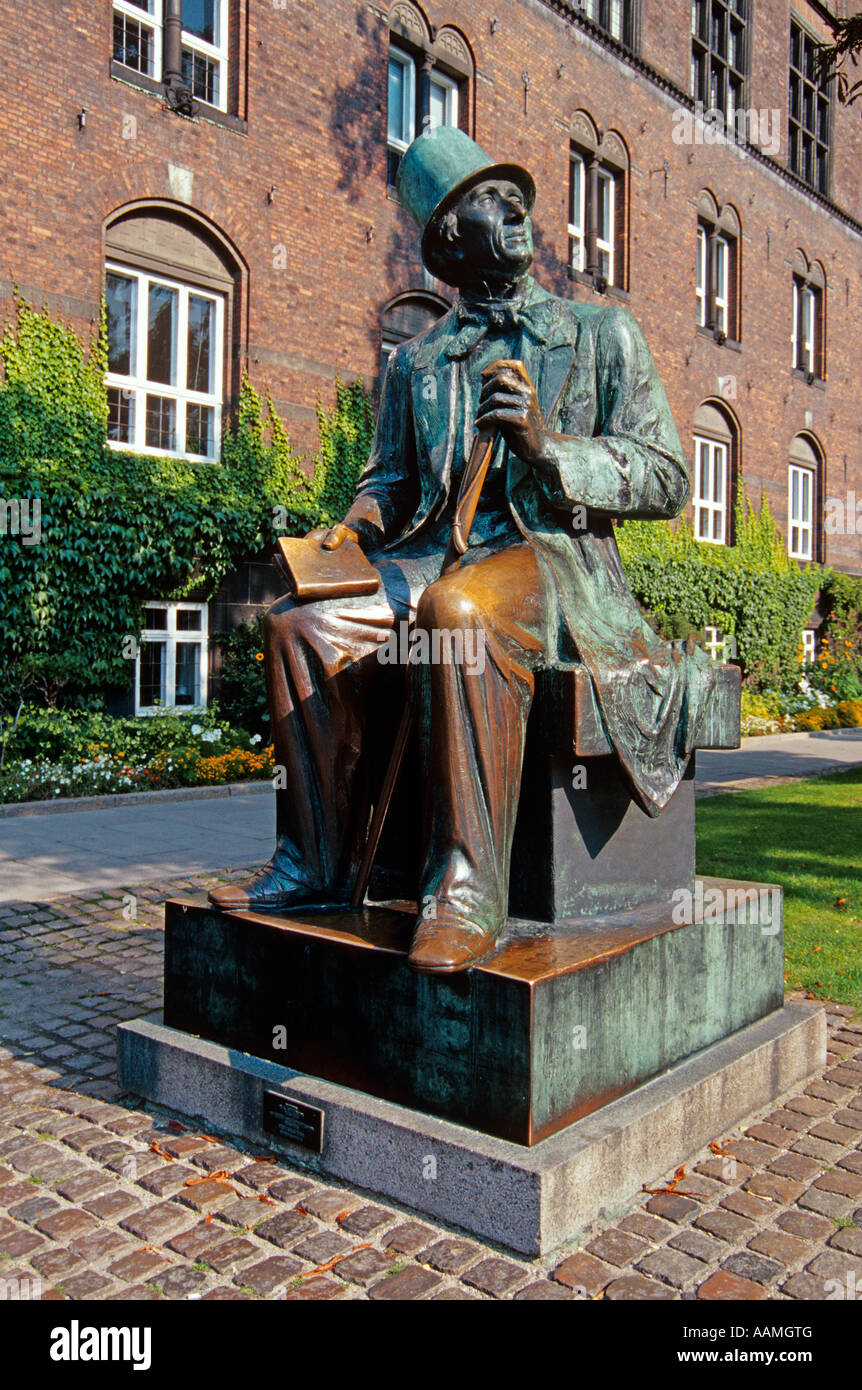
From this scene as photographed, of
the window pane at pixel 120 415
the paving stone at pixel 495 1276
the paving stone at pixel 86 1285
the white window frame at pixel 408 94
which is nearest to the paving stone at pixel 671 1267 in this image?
the paving stone at pixel 495 1276

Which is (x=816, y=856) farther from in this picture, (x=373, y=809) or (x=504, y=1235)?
(x=504, y=1235)

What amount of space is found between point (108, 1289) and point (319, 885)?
4.27 ft

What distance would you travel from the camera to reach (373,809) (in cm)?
346

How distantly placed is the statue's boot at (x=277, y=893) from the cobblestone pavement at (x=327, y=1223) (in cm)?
67

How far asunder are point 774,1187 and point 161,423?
1250cm

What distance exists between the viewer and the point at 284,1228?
2701 millimetres

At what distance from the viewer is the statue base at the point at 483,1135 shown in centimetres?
259

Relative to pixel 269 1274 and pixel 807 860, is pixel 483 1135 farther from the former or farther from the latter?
pixel 807 860

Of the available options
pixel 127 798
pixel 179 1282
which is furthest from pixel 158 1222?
pixel 127 798

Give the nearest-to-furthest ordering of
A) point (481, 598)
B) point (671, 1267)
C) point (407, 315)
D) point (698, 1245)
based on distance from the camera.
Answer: point (671, 1267) < point (698, 1245) < point (481, 598) < point (407, 315)

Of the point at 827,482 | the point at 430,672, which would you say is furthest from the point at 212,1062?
the point at 827,482

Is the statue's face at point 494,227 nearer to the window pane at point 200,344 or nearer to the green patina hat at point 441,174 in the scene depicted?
the green patina hat at point 441,174

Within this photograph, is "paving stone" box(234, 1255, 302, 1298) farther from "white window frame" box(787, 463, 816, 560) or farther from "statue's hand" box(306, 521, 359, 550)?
"white window frame" box(787, 463, 816, 560)

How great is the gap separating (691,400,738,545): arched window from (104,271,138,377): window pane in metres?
13.4
